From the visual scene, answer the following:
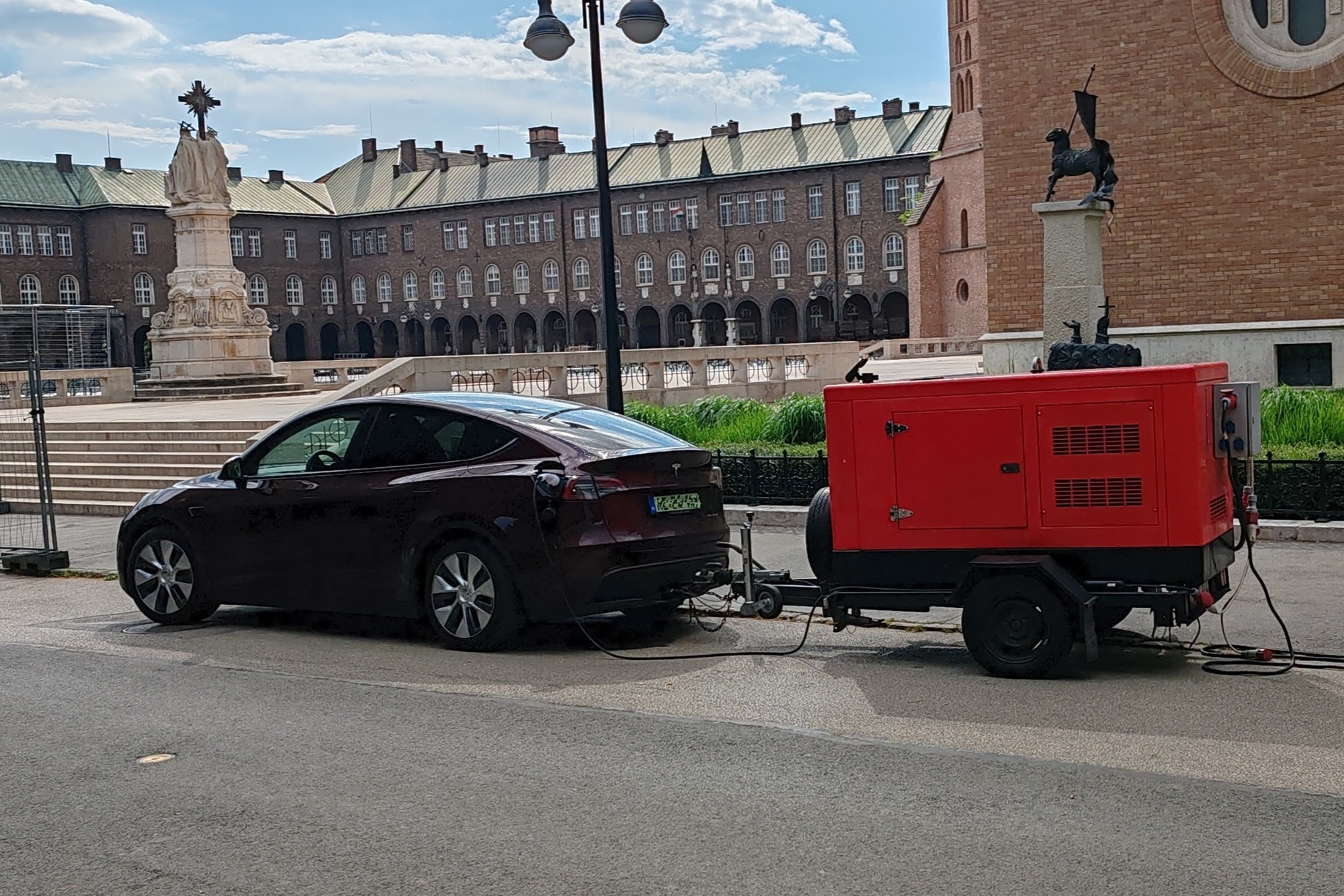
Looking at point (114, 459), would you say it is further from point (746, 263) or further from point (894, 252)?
point (746, 263)

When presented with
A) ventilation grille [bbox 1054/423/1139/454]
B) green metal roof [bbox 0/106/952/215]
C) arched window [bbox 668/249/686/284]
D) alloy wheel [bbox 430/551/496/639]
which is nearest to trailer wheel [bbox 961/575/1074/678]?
ventilation grille [bbox 1054/423/1139/454]

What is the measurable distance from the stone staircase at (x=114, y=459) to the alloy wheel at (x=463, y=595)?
1158cm

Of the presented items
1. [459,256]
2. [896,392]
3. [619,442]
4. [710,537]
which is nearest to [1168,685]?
[896,392]

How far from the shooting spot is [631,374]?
31.3 m

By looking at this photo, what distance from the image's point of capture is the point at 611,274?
16.1m

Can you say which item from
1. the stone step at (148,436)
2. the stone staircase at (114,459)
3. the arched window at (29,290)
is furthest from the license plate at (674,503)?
the arched window at (29,290)

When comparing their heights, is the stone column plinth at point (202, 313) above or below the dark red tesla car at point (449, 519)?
above

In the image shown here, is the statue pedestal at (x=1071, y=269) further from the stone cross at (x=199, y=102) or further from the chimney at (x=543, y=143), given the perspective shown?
the chimney at (x=543, y=143)

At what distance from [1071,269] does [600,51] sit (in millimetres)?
6512

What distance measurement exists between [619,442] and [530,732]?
2734 mm

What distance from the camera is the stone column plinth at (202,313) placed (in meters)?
39.8

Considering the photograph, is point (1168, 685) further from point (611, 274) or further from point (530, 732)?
point (611, 274)

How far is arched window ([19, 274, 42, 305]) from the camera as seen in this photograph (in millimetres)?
88812

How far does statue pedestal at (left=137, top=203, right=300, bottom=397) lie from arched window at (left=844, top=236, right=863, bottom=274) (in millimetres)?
52152
